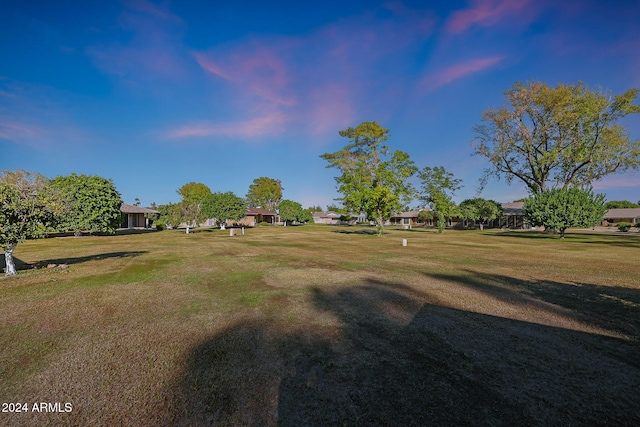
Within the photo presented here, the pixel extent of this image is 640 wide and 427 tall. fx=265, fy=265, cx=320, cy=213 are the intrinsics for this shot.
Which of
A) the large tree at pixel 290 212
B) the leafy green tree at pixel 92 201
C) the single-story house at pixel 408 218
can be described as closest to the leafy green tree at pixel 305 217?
the large tree at pixel 290 212

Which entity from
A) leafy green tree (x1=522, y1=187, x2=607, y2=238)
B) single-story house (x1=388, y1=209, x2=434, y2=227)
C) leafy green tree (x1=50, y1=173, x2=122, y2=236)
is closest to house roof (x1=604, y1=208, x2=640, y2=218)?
single-story house (x1=388, y1=209, x2=434, y2=227)

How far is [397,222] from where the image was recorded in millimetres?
91125

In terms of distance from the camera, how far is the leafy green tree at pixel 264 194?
303 feet

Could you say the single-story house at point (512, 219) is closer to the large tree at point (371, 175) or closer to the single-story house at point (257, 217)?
the large tree at point (371, 175)

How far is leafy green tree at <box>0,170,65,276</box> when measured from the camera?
10.6 metres

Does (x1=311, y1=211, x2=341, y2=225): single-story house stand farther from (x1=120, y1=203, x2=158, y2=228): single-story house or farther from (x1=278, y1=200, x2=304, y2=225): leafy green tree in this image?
(x1=120, y1=203, x2=158, y2=228): single-story house

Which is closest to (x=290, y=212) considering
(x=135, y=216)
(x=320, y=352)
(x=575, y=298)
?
(x=135, y=216)

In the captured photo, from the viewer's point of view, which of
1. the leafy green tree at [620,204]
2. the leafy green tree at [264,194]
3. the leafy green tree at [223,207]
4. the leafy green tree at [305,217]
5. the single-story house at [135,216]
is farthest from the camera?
the leafy green tree at [264,194]

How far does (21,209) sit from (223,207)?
3653 centimetres

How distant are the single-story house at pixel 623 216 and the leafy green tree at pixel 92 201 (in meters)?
97.7

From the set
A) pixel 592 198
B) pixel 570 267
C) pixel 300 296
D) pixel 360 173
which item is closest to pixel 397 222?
pixel 360 173

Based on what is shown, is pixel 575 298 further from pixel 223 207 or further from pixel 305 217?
pixel 305 217

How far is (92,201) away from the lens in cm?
3075

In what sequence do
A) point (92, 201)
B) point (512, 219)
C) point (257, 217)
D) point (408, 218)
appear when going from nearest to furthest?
1. point (92, 201)
2. point (512, 219)
3. point (257, 217)
4. point (408, 218)
